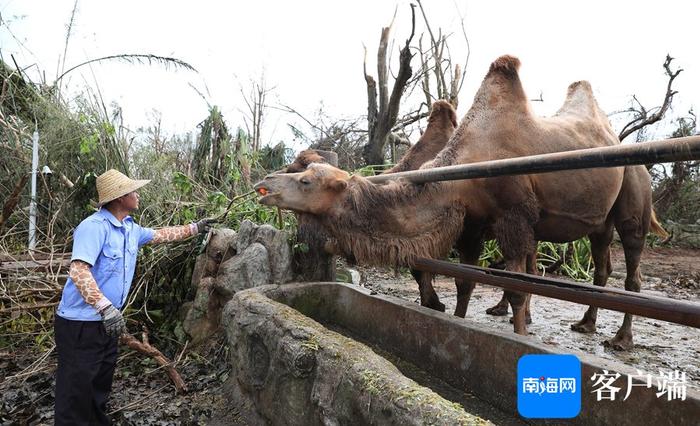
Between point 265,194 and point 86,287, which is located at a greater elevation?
point 265,194

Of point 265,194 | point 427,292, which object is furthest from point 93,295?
point 427,292

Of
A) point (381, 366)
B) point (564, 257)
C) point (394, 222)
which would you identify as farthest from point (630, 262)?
point (381, 366)

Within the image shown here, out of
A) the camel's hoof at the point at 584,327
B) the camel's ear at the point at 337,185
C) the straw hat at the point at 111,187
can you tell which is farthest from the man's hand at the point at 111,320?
the camel's hoof at the point at 584,327

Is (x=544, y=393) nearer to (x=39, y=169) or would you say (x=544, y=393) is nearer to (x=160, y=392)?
(x=160, y=392)

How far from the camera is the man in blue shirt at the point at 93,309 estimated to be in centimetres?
288

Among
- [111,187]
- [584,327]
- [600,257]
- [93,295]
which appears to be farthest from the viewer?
[600,257]

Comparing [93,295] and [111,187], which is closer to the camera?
[93,295]

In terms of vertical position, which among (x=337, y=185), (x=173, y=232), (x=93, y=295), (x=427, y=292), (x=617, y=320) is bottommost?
(x=617, y=320)

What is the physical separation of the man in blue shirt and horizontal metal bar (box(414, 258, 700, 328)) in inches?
83.8

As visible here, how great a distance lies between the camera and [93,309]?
9.76ft

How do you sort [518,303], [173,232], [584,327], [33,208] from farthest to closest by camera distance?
1. [33,208]
2. [584,327]
3. [173,232]
4. [518,303]

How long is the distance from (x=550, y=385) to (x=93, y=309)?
2.69 metres

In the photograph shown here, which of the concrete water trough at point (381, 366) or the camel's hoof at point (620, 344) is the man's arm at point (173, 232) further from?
the camel's hoof at point (620, 344)

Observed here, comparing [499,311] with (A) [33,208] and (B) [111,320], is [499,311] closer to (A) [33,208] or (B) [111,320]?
(B) [111,320]
